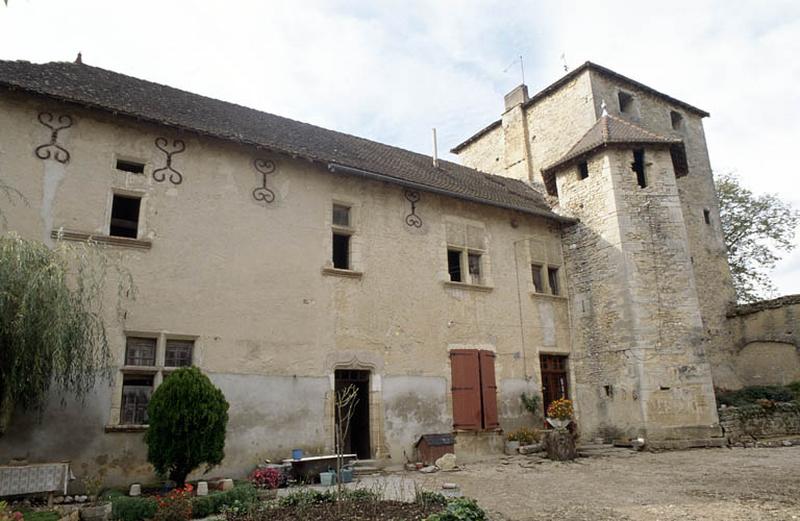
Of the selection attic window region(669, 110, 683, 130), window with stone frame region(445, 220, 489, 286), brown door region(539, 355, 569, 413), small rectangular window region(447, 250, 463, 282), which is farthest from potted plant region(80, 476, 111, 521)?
attic window region(669, 110, 683, 130)

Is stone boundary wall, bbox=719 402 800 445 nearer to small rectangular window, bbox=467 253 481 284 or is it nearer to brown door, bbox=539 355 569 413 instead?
brown door, bbox=539 355 569 413

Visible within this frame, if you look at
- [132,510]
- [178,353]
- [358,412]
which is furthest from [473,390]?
[132,510]

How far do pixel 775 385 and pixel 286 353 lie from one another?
13071 millimetres

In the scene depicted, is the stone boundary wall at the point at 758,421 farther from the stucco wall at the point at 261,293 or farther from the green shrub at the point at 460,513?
the green shrub at the point at 460,513

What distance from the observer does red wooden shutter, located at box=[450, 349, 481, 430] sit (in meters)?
10.4

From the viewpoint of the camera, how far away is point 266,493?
6875 millimetres

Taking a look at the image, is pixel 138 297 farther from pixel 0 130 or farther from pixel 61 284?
pixel 0 130

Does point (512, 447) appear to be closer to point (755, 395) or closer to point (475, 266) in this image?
point (475, 266)

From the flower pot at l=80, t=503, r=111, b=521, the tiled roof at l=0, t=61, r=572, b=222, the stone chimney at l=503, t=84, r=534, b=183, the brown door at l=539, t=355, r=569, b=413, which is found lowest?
the flower pot at l=80, t=503, r=111, b=521

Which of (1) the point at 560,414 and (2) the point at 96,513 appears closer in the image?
(2) the point at 96,513

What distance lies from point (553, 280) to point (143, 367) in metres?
9.08

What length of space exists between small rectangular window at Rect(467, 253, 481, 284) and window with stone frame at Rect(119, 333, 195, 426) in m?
6.02

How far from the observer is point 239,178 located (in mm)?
9219

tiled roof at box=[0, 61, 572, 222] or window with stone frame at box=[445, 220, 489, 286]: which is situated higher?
tiled roof at box=[0, 61, 572, 222]
